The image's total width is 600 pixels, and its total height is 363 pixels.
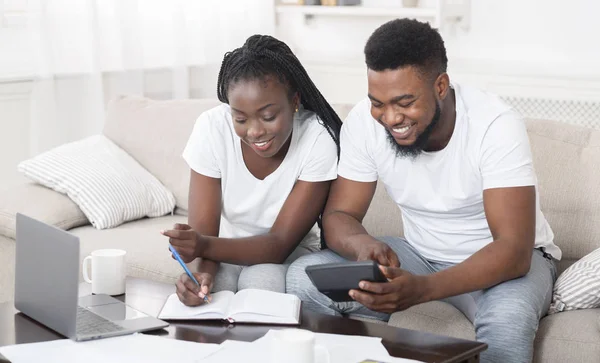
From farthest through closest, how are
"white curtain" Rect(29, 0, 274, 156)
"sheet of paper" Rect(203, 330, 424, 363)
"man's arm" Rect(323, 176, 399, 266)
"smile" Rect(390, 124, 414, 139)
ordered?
"white curtain" Rect(29, 0, 274, 156), "man's arm" Rect(323, 176, 399, 266), "smile" Rect(390, 124, 414, 139), "sheet of paper" Rect(203, 330, 424, 363)

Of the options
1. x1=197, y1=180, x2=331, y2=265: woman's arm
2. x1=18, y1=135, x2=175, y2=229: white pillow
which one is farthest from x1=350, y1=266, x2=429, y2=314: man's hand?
x1=18, y1=135, x2=175, y2=229: white pillow

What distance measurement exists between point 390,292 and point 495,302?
0.28 meters

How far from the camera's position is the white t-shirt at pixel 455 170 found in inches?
77.6

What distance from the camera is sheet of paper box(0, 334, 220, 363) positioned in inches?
61.3

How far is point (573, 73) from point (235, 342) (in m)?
2.42

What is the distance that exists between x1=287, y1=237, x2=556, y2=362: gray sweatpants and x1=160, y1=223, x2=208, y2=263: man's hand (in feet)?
0.77

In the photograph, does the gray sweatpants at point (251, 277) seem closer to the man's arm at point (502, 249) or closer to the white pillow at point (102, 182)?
the man's arm at point (502, 249)

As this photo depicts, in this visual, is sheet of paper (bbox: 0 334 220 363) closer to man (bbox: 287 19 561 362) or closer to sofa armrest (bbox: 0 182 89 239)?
man (bbox: 287 19 561 362)

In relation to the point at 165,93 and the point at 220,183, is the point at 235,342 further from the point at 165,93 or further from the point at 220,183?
the point at 165,93

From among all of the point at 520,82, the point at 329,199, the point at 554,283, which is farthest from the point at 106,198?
the point at 520,82

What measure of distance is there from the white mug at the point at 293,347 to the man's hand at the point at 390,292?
0.36m

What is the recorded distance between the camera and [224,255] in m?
2.14

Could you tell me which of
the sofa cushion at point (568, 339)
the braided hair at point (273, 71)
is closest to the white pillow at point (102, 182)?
the braided hair at point (273, 71)

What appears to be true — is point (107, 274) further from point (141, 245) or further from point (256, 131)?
point (141, 245)
